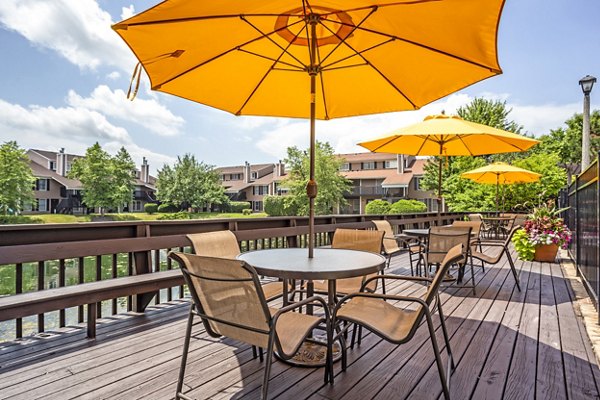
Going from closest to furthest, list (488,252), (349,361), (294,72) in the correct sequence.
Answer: (349,361) → (294,72) → (488,252)

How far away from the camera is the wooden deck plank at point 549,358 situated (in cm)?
220

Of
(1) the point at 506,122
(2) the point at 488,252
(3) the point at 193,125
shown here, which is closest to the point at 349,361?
(2) the point at 488,252

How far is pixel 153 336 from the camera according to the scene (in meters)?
3.01

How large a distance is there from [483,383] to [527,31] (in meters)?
11.9

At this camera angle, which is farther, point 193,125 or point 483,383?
point 193,125

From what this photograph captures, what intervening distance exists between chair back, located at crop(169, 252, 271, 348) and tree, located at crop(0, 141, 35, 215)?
3864 cm

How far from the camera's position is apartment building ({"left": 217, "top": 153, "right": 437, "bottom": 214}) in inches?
1337

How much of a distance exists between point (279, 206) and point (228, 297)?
33.5m

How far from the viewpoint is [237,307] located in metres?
1.86

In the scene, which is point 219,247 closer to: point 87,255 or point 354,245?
point 87,255

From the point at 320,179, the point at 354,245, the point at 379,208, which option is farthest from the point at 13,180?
the point at 354,245

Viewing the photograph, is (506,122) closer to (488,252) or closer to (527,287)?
(488,252)

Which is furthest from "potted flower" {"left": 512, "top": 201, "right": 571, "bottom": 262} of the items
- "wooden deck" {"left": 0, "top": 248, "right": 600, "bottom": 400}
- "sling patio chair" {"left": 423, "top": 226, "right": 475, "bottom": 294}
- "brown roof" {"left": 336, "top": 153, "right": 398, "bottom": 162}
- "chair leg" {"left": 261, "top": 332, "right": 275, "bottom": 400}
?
"brown roof" {"left": 336, "top": 153, "right": 398, "bottom": 162}

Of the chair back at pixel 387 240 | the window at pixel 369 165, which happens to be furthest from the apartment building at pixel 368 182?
the chair back at pixel 387 240
